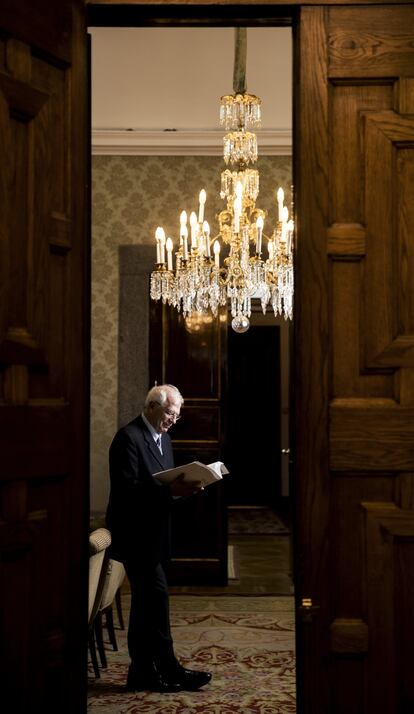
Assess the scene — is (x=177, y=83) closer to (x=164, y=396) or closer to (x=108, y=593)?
(x=164, y=396)

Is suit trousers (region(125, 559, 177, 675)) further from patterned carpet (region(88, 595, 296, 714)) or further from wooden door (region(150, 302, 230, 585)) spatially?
wooden door (region(150, 302, 230, 585))

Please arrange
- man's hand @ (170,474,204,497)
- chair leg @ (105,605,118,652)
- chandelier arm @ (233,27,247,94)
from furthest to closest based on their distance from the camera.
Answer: chandelier arm @ (233,27,247,94)
chair leg @ (105,605,118,652)
man's hand @ (170,474,204,497)

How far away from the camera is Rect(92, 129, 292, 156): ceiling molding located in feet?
22.7

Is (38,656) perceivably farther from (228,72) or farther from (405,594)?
(228,72)

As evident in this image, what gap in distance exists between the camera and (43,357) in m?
2.11

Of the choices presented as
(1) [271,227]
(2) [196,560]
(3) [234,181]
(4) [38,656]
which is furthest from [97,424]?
(4) [38,656]

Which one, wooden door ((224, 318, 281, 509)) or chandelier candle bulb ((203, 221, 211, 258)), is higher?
chandelier candle bulb ((203, 221, 211, 258))

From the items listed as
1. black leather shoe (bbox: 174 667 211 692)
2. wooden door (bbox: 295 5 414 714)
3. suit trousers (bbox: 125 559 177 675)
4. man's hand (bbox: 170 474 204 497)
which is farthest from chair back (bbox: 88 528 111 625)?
wooden door (bbox: 295 5 414 714)

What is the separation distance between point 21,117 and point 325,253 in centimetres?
88

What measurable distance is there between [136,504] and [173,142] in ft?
13.3

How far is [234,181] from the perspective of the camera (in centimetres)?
501

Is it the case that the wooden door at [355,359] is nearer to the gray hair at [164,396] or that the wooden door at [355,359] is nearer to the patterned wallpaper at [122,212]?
the gray hair at [164,396]

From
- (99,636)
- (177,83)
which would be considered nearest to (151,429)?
(99,636)

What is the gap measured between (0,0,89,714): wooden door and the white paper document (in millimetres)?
1450
